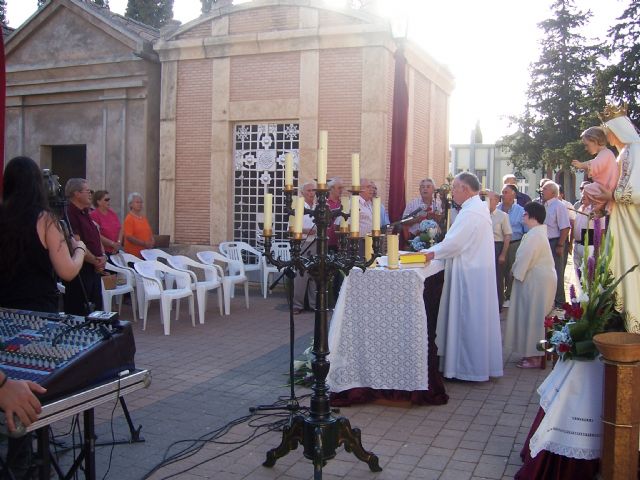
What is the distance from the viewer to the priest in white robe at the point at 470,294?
20.8 feet

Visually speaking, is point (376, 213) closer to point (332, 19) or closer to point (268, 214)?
point (268, 214)

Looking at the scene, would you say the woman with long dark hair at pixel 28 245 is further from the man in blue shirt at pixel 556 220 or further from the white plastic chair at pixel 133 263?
the man in blue shirt at pixel 556 220

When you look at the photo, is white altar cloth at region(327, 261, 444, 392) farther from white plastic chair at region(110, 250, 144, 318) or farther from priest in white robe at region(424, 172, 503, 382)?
white plastic chair at region(110, 250, 144, 318)

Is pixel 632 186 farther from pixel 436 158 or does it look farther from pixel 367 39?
pixel 436 158

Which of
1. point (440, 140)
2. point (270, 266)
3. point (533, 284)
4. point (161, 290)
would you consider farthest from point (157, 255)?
point (440, 140)

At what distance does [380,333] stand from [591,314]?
2.03 m

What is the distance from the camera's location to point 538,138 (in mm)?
37406

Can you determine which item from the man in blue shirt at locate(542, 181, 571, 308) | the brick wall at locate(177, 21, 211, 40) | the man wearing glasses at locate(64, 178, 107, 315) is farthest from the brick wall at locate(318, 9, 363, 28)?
the man wearing glasses at locate(64, 178, 107, 315)

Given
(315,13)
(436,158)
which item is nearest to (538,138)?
(436,158)

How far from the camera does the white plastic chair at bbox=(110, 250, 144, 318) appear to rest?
9515mm

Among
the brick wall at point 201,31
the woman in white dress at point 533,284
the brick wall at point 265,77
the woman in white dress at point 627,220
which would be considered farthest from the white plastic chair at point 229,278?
the woman in white dress at point 627,220

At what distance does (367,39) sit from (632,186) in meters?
8.84

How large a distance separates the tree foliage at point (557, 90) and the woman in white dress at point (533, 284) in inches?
1170

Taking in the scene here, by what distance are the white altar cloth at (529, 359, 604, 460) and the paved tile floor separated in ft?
2.00
